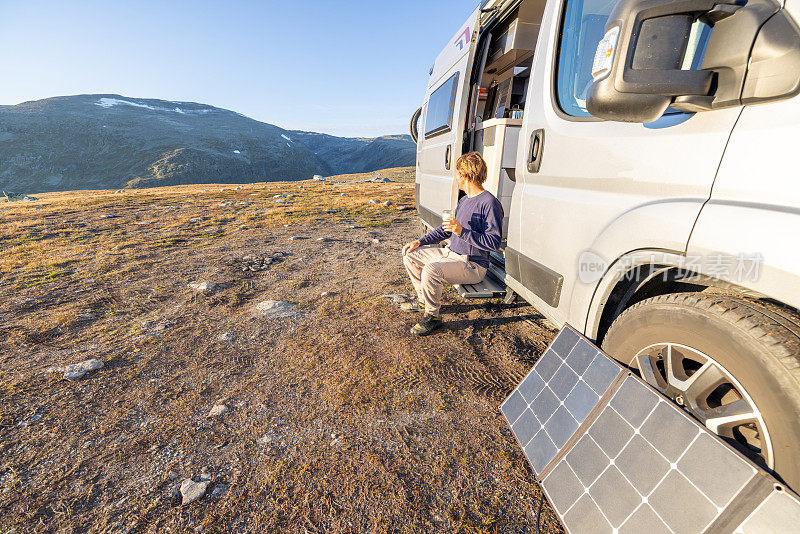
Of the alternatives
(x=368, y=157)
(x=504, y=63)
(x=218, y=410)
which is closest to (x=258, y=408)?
(x=218, y=410)

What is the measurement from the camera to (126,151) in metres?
106

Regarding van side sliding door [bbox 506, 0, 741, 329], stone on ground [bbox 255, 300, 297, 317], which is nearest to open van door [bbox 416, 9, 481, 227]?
van side sliding door [bbox 506, 0, 741, 329]

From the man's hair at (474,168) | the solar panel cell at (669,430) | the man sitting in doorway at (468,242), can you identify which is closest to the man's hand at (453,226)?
the man sitting in doorway at (468,242)

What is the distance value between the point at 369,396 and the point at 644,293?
6.04 feet

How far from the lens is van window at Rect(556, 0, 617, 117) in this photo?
6.98ft

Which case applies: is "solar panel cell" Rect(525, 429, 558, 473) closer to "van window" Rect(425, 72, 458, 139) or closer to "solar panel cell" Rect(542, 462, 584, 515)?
"solar panel cell" Rect(542, 462, 584, 515)

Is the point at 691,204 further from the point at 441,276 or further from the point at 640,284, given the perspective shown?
the point at 441,276

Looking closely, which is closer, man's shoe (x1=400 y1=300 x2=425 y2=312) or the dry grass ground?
the dry grass ground

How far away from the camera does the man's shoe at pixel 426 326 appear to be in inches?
130

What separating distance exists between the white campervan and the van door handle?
0.11m

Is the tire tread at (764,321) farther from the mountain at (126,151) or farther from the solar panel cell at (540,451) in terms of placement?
the mountain at (126,151)

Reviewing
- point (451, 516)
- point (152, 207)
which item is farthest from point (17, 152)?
point (451, 516)

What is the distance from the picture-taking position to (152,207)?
A: 12367 millimetres

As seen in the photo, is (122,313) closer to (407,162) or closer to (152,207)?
(152,207)
